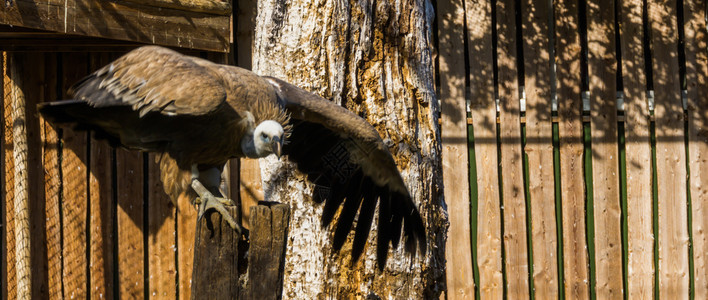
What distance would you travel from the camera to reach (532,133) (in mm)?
6457

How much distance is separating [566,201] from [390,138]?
241 cm

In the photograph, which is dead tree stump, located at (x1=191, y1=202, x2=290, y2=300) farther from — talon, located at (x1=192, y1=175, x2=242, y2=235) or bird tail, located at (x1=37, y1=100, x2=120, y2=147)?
bird tail, located at (x1=37, y1=100, x2=120, y2=147)

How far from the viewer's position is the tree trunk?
4465 mm

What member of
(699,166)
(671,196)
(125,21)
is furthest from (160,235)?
(699,166)

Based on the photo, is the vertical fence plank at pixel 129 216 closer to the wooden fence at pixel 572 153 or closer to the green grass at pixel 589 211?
the wooden fence at pixel 572 153

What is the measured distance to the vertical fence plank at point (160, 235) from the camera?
20.7ft

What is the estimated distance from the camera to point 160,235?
20.7ft

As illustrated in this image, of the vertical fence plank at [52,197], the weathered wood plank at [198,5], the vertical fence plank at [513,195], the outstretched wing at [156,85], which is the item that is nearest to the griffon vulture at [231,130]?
the outstretched wing at [156,85]

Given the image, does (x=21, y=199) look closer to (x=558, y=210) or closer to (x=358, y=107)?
(x=358, y=107)

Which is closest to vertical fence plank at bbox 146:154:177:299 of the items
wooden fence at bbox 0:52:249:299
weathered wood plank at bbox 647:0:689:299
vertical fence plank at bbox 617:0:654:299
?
wooden fence at bbox 0:52:249:299

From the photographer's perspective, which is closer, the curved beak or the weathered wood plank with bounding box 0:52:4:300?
the curved beak

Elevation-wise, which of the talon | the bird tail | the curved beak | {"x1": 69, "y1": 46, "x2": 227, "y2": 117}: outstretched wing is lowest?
the talon

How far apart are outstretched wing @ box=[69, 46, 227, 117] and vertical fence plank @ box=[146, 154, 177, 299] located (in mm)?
2323

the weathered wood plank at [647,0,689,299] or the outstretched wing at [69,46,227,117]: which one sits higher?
the outstretched wing at [69,46,227,117]
